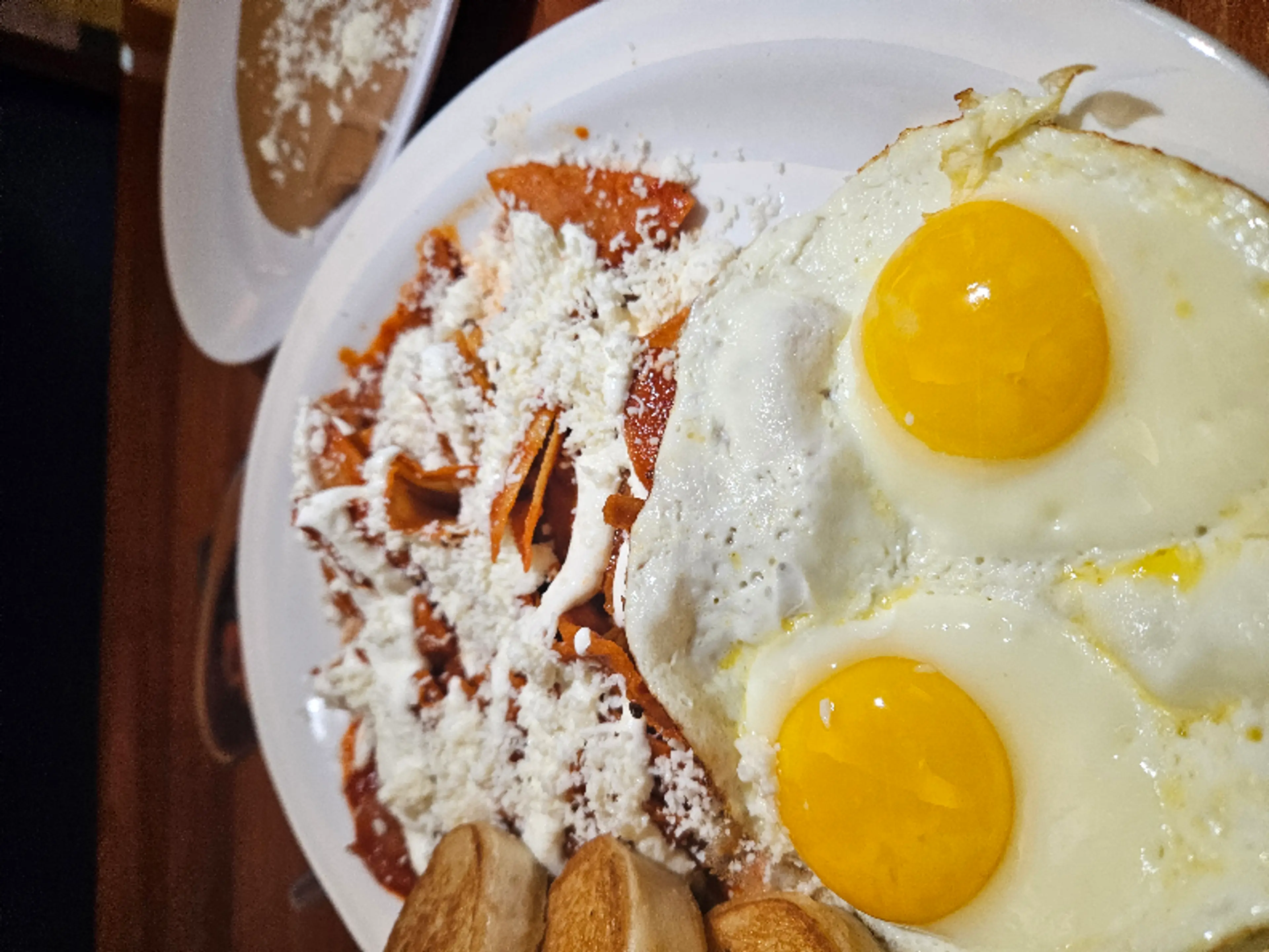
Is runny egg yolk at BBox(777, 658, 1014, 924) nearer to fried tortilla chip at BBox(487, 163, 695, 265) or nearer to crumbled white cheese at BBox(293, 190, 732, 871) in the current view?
crumbled white cheese at BBox(293, 190, 732, 871)

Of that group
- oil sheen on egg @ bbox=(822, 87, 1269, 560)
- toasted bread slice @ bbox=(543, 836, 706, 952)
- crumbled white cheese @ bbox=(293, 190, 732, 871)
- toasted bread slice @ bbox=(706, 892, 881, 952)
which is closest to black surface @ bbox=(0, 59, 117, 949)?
crumbled white cheese @ bbox=(293, 190, 732, 871)

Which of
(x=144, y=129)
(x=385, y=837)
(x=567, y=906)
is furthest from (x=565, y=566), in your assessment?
(x=144, y=129)

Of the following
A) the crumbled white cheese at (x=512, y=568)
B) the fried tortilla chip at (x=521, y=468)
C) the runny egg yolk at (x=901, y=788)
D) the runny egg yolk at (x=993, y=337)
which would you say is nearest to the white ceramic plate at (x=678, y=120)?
the crumbled white cheese at (x=512, y=568)

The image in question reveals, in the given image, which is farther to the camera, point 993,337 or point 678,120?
point 678,120

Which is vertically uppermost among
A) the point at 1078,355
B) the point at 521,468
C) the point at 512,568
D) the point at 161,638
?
the point at 1078,355

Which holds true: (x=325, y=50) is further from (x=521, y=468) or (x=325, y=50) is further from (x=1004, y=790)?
(x=1004, y=790)

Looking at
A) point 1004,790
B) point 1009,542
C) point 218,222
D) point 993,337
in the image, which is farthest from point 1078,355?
point 218,222

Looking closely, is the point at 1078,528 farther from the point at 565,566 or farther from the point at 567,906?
the point at 567,906
